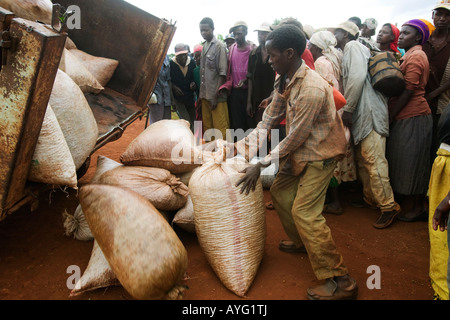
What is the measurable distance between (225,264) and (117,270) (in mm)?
680

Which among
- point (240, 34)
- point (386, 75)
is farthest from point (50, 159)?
point (240, 34)

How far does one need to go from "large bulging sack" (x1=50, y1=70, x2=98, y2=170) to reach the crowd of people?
3.43 ft

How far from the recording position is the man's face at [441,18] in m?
2.94

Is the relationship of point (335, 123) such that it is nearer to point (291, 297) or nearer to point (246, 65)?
point (291, 297)

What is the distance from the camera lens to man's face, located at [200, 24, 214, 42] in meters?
5.08

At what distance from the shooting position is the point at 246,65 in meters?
4.81

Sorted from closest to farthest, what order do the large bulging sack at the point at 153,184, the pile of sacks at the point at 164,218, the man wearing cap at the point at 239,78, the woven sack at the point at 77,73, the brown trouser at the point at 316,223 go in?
the pile of sacks at the point at 164,218
the brown trouser at the point at 316,223
the large bulging sack at the point at 153,184
the woven sack at the point at 77,73
the man wearing cap at the point at 239,78

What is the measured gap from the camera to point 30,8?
97.6 inches

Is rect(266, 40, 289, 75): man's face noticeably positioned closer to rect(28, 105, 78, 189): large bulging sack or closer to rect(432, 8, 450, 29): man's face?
rect(28, 105, 78, 189): large bulging sack

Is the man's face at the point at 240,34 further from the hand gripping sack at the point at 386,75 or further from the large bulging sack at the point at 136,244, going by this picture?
the large bulging sack at the point at 136,244

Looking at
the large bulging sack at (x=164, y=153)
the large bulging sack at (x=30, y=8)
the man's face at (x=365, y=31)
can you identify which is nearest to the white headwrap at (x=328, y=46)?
the large bulging sack at (x=164, y=153)

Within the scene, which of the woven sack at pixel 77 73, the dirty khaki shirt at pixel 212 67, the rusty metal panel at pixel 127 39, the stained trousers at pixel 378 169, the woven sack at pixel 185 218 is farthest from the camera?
the dirty khaki shirt at pixel 212 67

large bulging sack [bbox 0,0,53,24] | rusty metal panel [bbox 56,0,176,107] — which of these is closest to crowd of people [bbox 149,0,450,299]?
rusty metal panel [bbox 56,0,176,107]

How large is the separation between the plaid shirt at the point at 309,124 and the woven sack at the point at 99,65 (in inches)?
90.9
